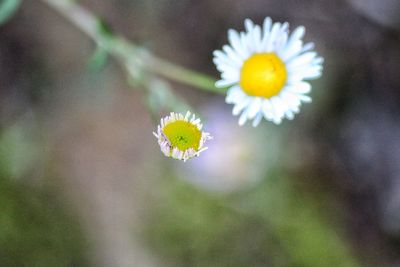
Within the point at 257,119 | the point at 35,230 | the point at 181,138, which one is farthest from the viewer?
the point at 35,230

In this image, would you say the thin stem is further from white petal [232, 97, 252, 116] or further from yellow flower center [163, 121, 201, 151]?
yellow flower center [163, 121, 201, 151]

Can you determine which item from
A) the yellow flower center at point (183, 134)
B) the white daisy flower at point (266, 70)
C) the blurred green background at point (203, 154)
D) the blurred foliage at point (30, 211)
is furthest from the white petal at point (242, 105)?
the blurred foliage at point (30, 211)

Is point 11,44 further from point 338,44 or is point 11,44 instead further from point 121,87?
point 338,44

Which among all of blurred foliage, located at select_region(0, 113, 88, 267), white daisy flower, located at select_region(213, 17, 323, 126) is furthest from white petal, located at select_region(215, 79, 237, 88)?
blurred foliage, located at select_region(0, 113, 88, 267)

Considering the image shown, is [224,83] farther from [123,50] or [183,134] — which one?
[123,50]

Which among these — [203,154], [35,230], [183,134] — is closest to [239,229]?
[203,154]

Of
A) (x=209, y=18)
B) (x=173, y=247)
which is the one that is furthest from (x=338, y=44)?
(x=173, y=247)

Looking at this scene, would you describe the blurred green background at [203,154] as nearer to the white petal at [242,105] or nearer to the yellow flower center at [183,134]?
the white petal at [242,105]
